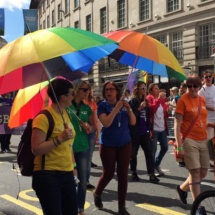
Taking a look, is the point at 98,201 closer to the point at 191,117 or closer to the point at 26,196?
the point at 26,196

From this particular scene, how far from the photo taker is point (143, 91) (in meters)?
6.99

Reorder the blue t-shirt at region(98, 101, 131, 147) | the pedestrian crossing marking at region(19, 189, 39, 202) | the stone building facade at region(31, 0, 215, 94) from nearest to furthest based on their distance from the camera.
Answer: the blue t-shirt at region(98, 101, 131, 147)
the pedestrian crossing marking at region(19, 189, 39, 202)
the stone building facade at region(31, 0, 215, 94)

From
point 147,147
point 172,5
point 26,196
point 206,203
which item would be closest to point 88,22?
point 172,5

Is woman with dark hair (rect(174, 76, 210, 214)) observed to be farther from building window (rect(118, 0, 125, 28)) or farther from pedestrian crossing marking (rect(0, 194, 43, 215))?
building window (rect(118, 0, 125, 28))

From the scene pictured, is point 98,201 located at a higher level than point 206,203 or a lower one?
lower

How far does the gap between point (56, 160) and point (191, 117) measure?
85.6 inches

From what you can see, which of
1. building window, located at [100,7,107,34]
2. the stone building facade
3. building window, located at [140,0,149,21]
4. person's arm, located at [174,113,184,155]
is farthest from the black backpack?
building window, located at [100,7,107,34]

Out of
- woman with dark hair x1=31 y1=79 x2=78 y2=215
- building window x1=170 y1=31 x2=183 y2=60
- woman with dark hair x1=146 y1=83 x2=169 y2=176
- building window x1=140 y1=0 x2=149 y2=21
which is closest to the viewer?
woman with dark hair x1=31 y1=79 x2=78 y2=215

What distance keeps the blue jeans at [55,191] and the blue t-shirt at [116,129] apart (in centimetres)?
154

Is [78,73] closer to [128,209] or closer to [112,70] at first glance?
[128,209]

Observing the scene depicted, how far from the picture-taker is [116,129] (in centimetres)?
481

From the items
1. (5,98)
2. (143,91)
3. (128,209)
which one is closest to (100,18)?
(5,98)

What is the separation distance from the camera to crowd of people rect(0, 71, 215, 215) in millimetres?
3170

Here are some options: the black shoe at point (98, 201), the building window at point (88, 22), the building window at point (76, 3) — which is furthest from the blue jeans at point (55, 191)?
the building window at point (76, 3)
